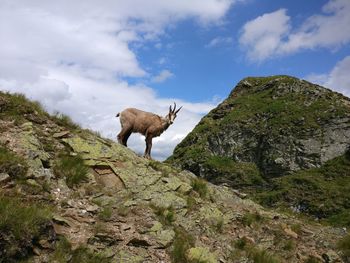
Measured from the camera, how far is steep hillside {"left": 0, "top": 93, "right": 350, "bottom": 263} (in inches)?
387

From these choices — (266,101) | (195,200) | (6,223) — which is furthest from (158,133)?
(266,101)

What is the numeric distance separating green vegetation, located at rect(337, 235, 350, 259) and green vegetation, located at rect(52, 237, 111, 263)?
8.55 m

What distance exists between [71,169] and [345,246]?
9594mm

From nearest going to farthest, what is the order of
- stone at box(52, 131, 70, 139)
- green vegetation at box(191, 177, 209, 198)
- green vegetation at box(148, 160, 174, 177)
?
stone at box(52, 131, 70, 139), green vegetation at box(191, 177, 209, 198), green vegetation at box(148, 160, 174, 177)

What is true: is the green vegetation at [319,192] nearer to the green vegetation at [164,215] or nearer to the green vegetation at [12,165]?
the green vegetation at [164,215]

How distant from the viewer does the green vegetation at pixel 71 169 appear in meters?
12.5

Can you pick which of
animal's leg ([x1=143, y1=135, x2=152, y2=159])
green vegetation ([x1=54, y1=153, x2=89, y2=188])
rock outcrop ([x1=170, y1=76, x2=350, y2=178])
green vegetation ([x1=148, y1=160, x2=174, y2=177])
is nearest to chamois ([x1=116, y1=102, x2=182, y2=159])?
animal's leg ([x1=143, y1=135, x2=152, y2=159])

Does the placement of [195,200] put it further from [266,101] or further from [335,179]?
[266,101]

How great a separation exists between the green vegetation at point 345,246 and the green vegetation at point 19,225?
9978 mm

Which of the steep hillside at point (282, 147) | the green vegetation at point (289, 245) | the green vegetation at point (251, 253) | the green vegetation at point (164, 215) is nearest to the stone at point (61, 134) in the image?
the green vegetation at point (164, 215)

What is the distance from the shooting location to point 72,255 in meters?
9.69

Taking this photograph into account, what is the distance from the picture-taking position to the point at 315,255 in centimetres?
1389

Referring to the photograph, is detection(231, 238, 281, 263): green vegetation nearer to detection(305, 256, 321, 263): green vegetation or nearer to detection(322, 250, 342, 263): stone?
detection(305, 256, 321, 263): green vegetation

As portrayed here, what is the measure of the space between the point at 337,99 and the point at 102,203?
26.8 m
